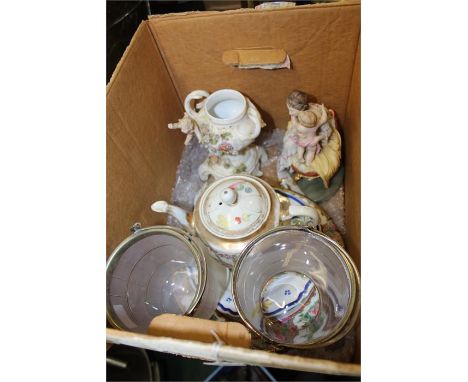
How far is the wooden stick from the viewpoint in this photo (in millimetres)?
346

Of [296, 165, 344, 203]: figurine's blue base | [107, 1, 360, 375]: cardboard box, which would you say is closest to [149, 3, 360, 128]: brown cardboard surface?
[107, 1, 360, 375]: cardboard box

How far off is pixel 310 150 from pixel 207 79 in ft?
0.85

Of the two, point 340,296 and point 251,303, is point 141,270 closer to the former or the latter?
point 251,303

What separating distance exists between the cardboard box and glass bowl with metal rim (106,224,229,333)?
6cm

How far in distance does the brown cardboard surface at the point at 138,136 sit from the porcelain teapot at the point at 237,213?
0.10m

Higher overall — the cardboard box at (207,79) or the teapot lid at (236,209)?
the cardboard box at (207,79)

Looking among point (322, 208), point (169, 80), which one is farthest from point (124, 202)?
point (322, 208)

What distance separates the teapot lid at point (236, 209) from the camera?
624mm

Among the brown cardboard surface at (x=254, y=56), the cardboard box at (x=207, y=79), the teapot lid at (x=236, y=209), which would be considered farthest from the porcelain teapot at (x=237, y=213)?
the brown cardboard surface at (x=254, y=56)

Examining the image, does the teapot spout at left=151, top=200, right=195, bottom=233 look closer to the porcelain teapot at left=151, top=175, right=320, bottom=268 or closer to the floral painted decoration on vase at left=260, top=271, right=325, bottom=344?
the porcelain teapot at left=151, top=175, right=320, bottom=268

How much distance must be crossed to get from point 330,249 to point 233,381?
18.2 inches

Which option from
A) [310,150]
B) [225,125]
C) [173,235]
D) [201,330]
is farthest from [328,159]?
[201,330]

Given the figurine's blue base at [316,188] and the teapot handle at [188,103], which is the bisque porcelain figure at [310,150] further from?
the teapot handle at [188,103]

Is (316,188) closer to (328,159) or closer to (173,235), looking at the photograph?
(328,159)
